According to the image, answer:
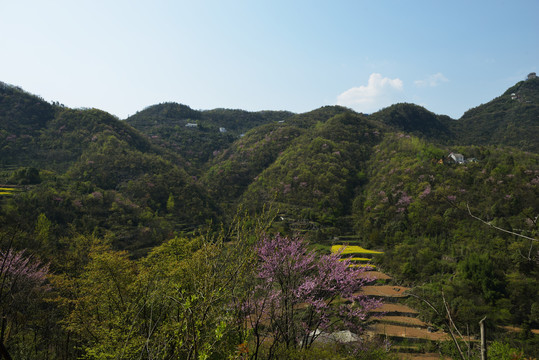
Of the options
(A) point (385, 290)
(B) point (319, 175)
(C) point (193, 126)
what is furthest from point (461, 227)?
(C) point (193, 126)

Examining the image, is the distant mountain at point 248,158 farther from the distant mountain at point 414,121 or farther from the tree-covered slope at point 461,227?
the tree-covered slope at point 461,227

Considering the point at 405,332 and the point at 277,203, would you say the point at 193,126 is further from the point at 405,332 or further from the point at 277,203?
the point at 405,332

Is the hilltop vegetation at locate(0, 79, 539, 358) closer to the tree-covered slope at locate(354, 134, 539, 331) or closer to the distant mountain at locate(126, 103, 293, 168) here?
the tree-covered slope at locate(354, 134, 539, 331)

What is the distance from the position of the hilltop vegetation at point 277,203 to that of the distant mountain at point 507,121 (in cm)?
38

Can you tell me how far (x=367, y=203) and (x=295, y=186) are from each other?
859cm

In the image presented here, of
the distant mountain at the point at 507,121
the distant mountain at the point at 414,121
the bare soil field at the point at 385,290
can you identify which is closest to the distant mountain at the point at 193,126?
the distant mountain at the point at 414,121

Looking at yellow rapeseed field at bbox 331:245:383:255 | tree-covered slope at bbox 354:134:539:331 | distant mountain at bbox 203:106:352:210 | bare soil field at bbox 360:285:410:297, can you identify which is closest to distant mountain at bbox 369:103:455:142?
distant mountain at bbox 203:106:352:210

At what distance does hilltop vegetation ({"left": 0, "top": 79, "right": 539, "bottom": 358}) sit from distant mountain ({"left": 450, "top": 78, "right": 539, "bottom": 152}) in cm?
38

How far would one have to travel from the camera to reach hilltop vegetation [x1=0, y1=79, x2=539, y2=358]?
10.3 metres

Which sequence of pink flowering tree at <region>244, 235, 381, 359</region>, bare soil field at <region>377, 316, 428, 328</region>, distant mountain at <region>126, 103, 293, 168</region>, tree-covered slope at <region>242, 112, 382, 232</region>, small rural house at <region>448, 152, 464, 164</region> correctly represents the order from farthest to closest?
distant mountain at <region>126, 103, 293, 168</region>, tree-covered slope at <region>242, 112, 382, 232</region>, small rural house at <region>448, 152, 464, 164</region>, bare soil field at <region>377, 316, 428, 328</region>, pink flowering tree at <region>244, 235, 381, 359</region>

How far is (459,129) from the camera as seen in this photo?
55344 millimetres

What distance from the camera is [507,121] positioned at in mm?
49812

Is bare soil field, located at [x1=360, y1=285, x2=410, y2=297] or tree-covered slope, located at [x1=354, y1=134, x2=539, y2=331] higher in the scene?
tree-covered slope, located at [x1=354, y1=134, x2=539, y2=331]

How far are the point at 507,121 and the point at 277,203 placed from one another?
52.8 m
